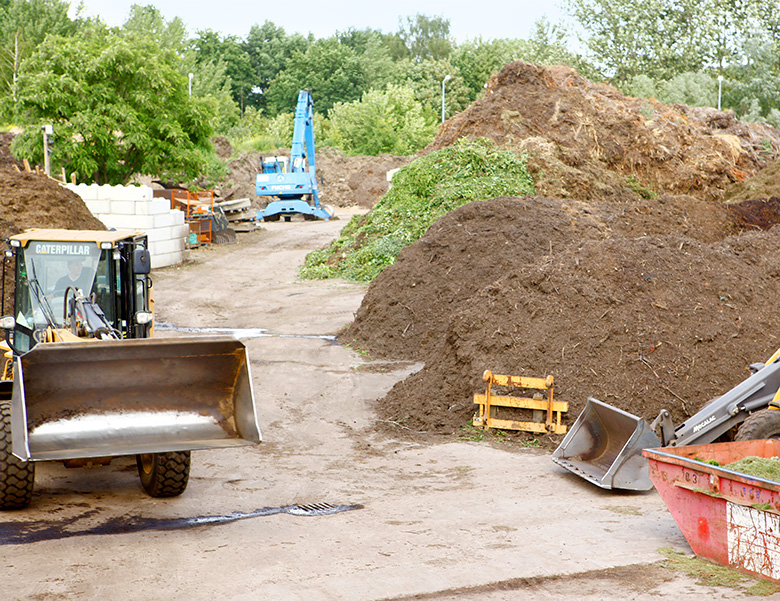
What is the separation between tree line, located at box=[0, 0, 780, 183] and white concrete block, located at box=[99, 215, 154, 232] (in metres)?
4.01

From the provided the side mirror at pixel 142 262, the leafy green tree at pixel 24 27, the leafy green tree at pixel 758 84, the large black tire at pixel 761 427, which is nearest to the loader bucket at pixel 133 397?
the side mirror at pixel 142 262

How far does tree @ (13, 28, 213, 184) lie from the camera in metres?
26.5

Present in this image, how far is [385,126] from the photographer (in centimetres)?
5969

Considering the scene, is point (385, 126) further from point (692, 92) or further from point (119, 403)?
point (119, 403)

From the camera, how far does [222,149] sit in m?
54.2

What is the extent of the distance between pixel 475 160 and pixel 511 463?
579 inches

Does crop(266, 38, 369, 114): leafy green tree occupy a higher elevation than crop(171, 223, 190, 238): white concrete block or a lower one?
higher

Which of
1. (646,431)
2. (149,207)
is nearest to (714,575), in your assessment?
(646,431)

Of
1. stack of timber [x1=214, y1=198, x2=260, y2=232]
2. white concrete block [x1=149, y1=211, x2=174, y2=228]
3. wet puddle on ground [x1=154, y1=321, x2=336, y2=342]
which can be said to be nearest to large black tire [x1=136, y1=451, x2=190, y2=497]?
wet puddle on ground [x1=154, y1=321, x2=336, y2=342]

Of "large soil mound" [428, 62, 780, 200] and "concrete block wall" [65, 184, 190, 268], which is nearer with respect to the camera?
"concrete block wall" [65, 184, 190, 268]

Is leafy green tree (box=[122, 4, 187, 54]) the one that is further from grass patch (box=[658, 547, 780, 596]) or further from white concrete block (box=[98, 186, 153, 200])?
grass patch (box=[658, 547, 780, 596])

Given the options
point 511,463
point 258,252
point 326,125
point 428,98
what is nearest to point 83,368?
point 511,463

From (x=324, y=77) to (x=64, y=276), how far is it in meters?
72.7

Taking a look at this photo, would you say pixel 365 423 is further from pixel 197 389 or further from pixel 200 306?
pixel 200 306
